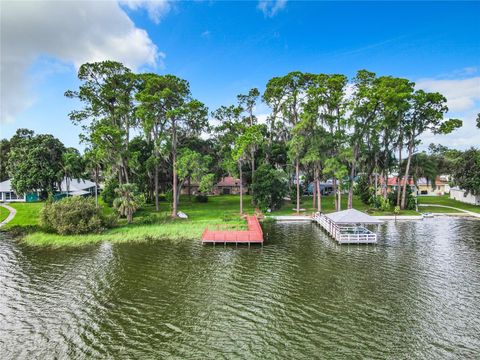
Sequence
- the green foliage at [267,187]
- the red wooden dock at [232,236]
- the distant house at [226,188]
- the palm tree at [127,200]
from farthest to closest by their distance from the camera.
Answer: the distant house at [226,188]
the green foliage at [267,187]
the palm tree at [127,200]
the red wooden dock at [232,236]

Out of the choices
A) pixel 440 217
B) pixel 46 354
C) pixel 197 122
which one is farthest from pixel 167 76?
pixel 440 217

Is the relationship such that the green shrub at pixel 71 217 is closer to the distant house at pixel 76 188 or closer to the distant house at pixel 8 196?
the distant house at pixel 76 188

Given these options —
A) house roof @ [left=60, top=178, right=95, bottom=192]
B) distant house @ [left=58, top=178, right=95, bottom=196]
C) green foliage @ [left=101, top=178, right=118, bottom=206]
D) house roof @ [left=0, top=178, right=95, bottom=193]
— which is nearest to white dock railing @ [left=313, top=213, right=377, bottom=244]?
green foliage @ [left=101, top=178, right=118, bottom=206]

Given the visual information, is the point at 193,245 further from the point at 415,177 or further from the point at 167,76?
the point at 415,177

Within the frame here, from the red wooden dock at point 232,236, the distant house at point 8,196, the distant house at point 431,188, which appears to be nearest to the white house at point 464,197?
the distant house at point 431,188

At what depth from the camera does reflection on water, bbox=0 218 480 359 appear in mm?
12547

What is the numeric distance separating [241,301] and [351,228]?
1788 centimetres

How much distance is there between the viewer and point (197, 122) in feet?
136

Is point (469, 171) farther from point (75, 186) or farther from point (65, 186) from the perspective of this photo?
point (65, 186)

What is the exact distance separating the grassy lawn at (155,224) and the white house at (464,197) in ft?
64.7

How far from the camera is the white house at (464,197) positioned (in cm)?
5383

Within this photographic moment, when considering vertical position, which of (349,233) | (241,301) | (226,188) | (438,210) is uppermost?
(226,188)

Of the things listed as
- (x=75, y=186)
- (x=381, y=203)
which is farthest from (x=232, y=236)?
(x=75, y=186)

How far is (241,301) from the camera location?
648 inches
